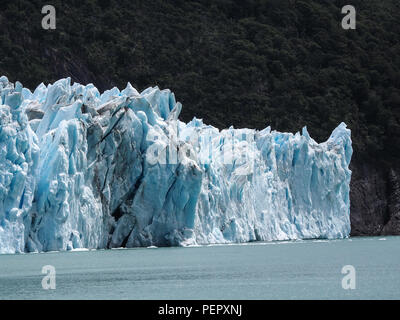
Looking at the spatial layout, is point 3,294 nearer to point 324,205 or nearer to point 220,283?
point 220,283

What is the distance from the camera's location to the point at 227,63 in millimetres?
69500

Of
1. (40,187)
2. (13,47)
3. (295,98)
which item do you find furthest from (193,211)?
(295,98)

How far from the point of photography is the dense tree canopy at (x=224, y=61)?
64.8 meters

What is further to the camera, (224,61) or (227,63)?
(224,61)

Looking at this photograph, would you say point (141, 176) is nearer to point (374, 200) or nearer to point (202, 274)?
point (202, 274)

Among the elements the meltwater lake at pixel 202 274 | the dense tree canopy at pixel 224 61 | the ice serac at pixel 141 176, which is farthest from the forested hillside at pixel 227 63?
the meltwater lake at pixel 202 274

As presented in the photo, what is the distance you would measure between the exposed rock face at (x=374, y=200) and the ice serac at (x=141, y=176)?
54.1 feet

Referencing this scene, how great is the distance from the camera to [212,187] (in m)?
40.0

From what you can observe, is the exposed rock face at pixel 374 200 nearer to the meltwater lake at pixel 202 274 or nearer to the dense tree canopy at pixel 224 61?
the dense tree canopy at pixel 224 61

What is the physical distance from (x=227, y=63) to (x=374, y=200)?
13.5 metres

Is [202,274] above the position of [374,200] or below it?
below

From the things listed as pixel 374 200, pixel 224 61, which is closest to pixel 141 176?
pixel 374 200

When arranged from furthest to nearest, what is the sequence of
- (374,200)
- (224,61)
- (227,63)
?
1. (224,61)
2. (227,63)
3. (374,200)

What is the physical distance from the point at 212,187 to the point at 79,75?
Result: 2684 cm
